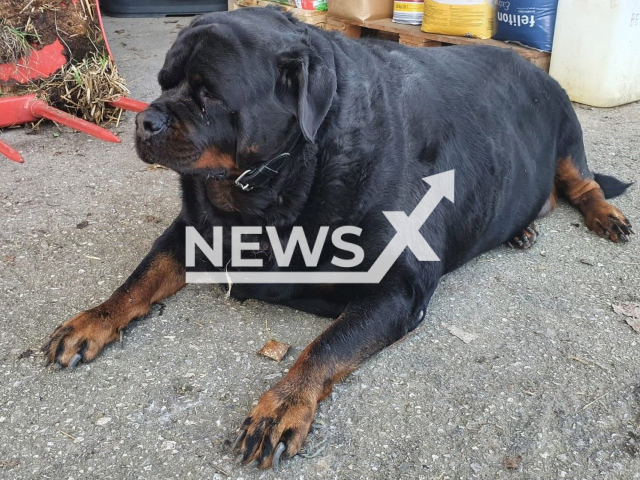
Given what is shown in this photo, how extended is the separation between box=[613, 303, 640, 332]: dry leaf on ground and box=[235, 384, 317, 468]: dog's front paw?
137 centimetres

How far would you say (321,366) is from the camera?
7.06 ft

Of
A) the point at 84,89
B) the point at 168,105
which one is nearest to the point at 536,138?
the point at 168,105

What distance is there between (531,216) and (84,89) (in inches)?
119

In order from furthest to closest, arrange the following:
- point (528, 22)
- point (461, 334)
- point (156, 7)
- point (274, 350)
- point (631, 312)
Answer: point (156, 7) → point (528, 22) → point (631, 312) → point (461, 334) → point (274, 350)

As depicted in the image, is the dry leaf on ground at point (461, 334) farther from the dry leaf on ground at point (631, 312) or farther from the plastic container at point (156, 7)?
the plastic container at point (156, 7)

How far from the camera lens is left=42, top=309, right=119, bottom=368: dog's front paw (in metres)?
2.27

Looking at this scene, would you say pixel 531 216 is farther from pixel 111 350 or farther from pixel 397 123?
pixel 111 350

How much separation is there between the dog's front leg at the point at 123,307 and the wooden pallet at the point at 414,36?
9.86 ft

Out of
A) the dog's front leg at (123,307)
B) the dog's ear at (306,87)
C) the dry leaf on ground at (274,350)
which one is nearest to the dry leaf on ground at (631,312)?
the dry leaf on ground at (274,350)

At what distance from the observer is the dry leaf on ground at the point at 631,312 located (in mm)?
2594

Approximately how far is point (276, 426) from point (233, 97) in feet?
3.35

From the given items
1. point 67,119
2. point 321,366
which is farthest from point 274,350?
point 67,119

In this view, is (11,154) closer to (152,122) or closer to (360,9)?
(152,122)

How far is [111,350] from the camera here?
238 centimetres
